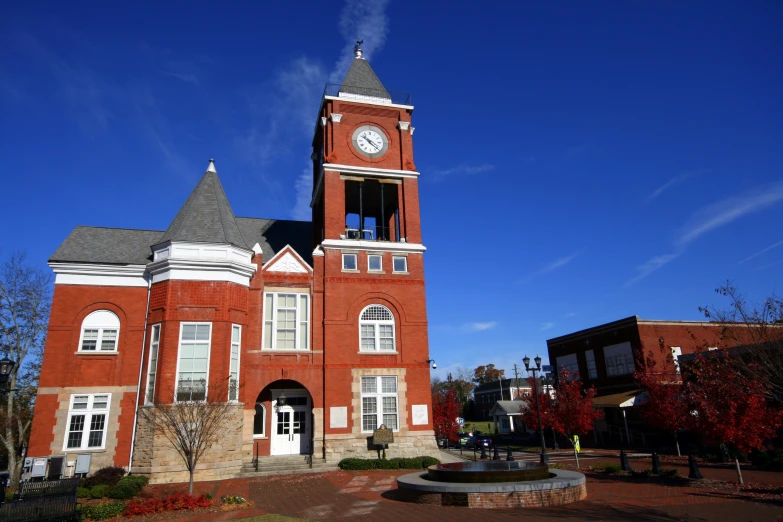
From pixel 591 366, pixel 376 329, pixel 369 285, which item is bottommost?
pixel 591 366

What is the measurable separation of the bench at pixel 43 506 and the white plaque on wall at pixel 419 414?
16.3 m

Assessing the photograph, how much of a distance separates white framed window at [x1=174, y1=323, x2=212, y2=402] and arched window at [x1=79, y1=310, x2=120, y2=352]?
4.22 meters

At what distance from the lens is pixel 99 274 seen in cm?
2569

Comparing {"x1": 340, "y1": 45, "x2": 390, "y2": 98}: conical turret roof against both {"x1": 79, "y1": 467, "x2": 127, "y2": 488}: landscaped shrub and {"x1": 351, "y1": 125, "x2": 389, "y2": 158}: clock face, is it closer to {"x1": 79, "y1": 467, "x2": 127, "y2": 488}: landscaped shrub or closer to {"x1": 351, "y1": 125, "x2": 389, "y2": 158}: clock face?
{"x1": 351, "y1": 125, "x2": 389, "y2": 158}: clock face

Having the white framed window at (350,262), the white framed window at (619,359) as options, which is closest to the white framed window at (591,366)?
the white framed window at (619,359)

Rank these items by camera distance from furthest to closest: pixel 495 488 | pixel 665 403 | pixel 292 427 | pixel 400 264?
pixel 400 264 → pixel 292 427 → pixel 665 403 → pixel 495 488

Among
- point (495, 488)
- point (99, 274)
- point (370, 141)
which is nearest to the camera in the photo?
point (495, 488)

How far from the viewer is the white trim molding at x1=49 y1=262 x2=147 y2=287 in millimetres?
25281

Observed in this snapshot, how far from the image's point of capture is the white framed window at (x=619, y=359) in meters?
39.0

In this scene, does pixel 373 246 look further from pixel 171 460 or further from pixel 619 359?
pixel 619 359

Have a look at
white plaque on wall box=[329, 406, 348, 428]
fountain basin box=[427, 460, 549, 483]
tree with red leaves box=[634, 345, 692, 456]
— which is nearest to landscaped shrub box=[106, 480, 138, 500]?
white plaque on wall box=[329, 406, 348, 428]

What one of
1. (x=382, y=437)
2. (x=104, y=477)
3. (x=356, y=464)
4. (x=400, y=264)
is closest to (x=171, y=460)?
(x=104, y=477)

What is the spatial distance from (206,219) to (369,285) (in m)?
9.35

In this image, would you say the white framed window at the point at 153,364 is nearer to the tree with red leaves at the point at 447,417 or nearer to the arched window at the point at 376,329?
the arched window at the point at 376,329
